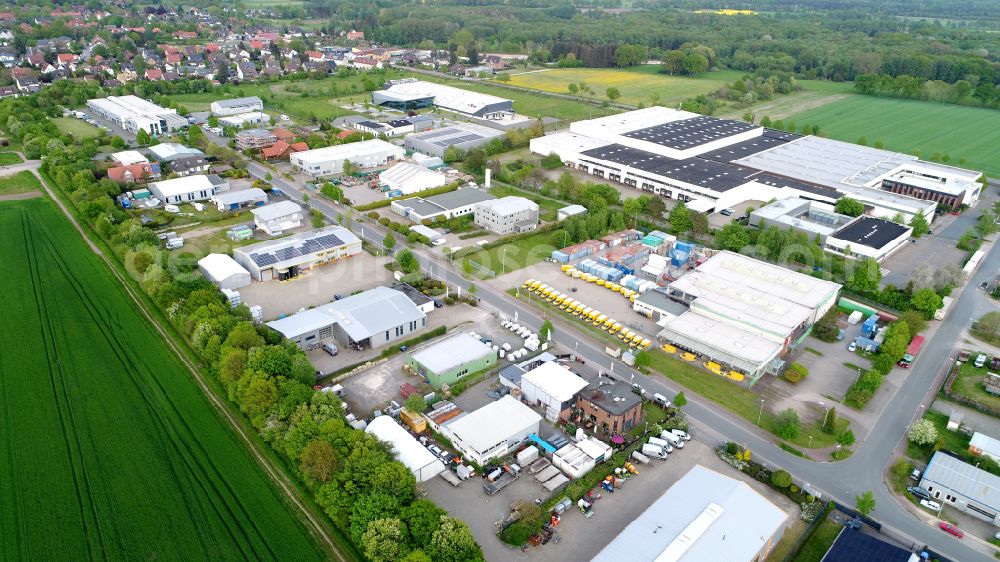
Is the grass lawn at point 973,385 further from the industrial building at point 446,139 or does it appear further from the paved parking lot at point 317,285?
the industrial building at point 446,139

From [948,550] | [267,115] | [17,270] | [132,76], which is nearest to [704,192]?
[948,550]

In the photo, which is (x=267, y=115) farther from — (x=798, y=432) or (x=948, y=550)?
(x=948, y=550)

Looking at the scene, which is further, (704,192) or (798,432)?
(704,192)

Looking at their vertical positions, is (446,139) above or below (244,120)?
below

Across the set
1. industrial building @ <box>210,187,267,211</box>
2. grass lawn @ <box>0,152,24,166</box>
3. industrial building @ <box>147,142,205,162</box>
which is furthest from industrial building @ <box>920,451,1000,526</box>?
grass lawn @ <box>0,152,24,166</box>

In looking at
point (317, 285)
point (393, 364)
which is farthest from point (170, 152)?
point (393, 364)

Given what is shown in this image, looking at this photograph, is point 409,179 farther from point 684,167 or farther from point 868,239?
point 868,239

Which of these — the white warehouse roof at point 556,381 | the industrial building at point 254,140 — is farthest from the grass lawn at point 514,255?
the industrial building at point 254,140
